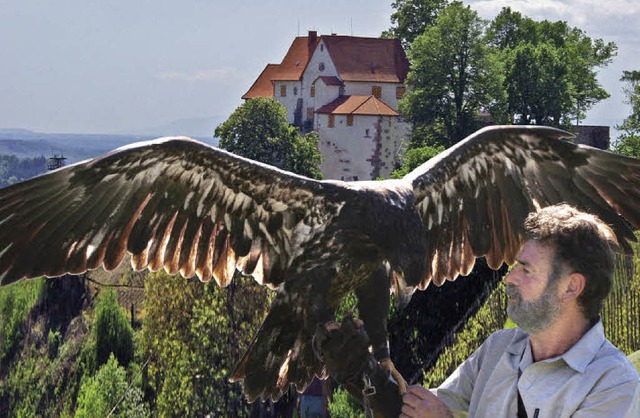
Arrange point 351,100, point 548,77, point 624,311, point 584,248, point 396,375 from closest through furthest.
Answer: point 584,248 → point 396,375 → point 624,311 → point 548,77 → point 351,100

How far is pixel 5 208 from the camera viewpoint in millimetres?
7602

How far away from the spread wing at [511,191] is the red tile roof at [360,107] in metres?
89.4

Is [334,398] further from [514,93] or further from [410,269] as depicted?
[514,93]

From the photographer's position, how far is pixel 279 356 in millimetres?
7223

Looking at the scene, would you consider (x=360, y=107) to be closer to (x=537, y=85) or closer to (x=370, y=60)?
(x=370, y=60)

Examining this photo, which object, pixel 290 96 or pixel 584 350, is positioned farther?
pixel 290 96

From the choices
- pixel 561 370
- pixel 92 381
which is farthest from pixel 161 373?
pixel 561 370

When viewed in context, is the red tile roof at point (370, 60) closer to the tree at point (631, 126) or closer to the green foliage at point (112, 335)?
the tree at point (631, 126)

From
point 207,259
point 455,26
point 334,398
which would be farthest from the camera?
point 455,26

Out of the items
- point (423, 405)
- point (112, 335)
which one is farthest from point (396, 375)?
point (112, 335)

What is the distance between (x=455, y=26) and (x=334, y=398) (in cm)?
5077

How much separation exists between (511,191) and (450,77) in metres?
70.5

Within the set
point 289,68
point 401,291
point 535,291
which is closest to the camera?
point 535,291

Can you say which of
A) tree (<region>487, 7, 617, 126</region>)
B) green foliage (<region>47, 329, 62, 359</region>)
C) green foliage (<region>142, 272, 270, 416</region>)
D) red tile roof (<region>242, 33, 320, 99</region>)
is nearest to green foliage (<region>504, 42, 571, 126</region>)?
tree (<region>487, 7, 617, 126</region>)
